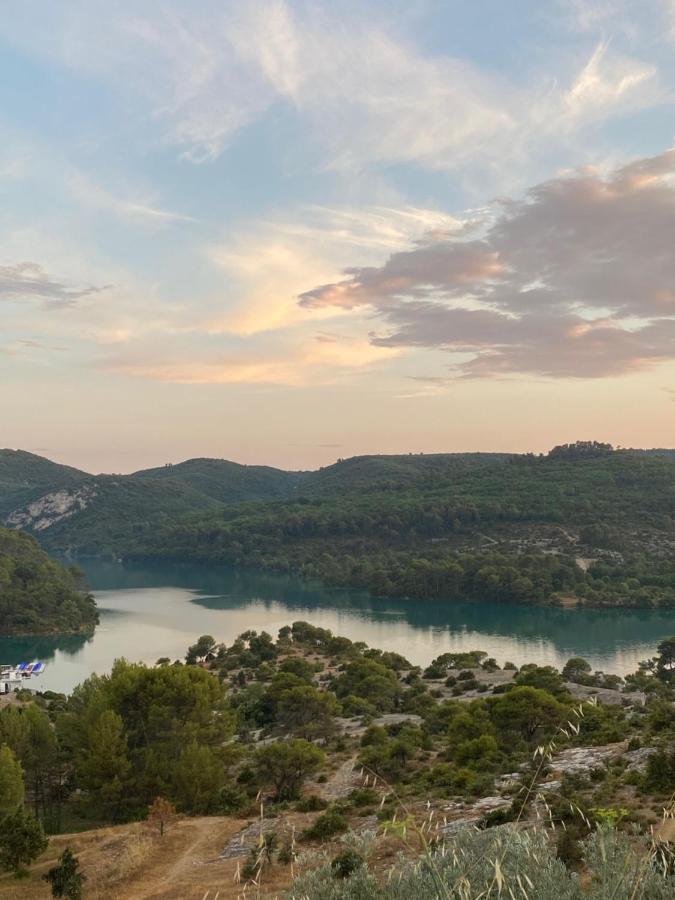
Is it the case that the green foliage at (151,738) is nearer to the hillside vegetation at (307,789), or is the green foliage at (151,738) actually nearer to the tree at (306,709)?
the hillside vegetation at (307,789)

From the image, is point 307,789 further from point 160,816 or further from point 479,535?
point 479,535

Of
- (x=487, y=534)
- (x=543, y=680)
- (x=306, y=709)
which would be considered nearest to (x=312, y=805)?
(x=306, y=709)

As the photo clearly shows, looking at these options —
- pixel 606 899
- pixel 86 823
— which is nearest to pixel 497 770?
pixel 86 823

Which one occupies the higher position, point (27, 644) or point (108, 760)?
point (108, 760)

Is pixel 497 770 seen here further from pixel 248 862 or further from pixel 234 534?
pixel 234 534

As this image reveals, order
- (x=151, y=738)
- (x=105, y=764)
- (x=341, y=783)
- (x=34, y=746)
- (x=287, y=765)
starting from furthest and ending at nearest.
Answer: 1. (x=34, y=746)
2. (x=151, y=738)
3. (x=341, y=783)
4. (x=287, y=765)
5. (x=105, y=764)

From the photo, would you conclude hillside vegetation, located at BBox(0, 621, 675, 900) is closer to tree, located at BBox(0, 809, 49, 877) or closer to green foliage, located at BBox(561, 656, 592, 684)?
Answer: tree, located at BBox(0, 809, 49, 877)

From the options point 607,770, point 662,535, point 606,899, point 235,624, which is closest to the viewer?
point 606,899
